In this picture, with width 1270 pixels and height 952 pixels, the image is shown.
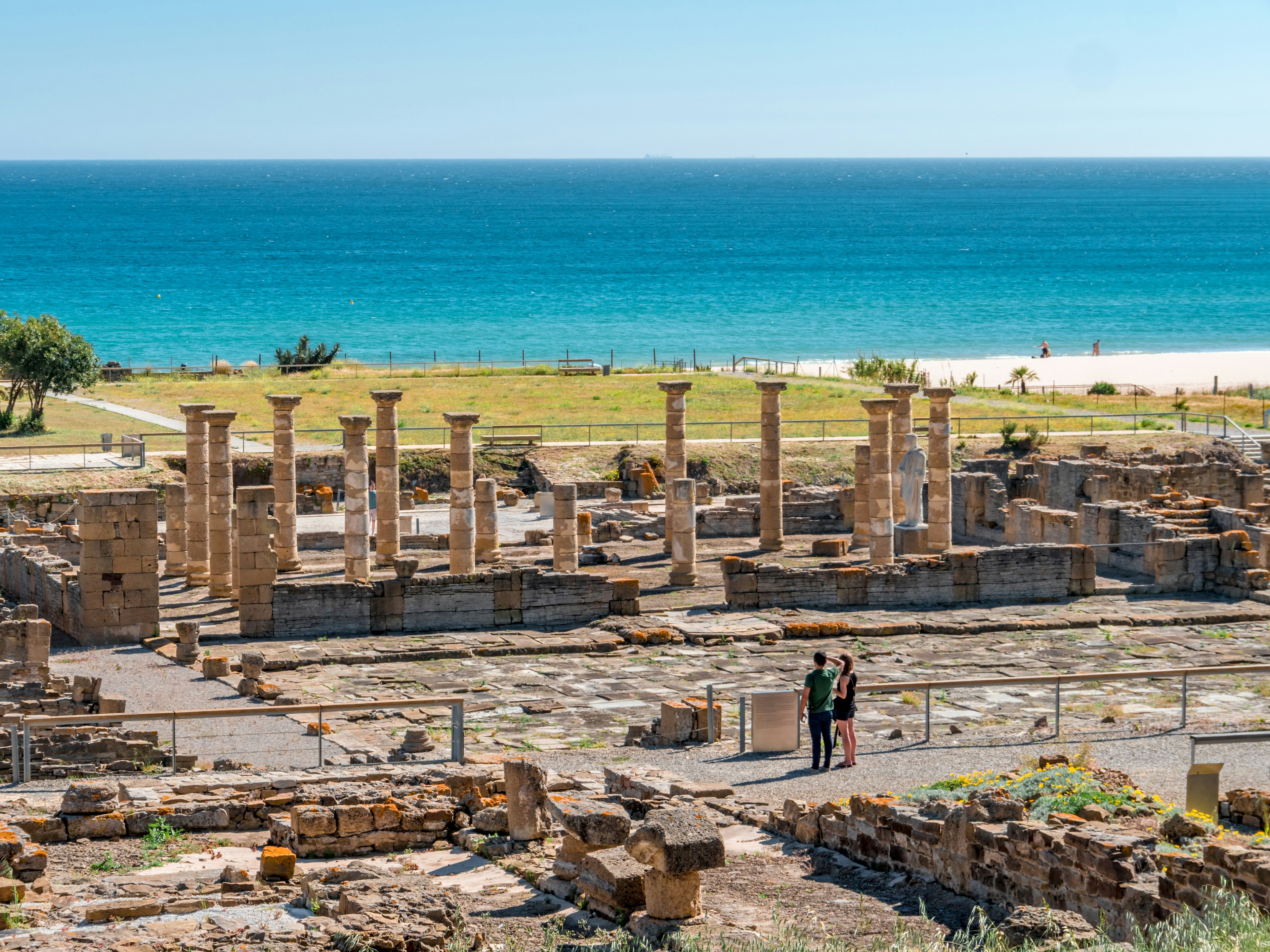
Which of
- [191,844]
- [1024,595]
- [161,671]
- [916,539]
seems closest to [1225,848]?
[191,844]

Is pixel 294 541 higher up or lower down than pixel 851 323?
lower down

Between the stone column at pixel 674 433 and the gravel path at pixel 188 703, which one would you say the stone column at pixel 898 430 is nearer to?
the stone column at pixel 674 433

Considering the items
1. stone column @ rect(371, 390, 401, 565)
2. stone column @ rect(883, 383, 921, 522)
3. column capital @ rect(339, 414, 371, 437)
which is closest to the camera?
column capital @ rect(339, 414, 371, 437)

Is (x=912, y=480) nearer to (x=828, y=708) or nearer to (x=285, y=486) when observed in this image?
(x=285, y=486)

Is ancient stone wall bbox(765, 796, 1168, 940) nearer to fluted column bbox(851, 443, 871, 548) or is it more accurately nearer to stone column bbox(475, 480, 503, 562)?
stone column bbox(475, 480, 503, 562)

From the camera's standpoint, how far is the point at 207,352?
346ft

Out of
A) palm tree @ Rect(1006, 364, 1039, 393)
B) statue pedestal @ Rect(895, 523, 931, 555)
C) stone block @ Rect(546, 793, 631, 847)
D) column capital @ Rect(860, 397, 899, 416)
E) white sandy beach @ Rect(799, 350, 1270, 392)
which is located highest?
white sandy beach @ Rect(799, 350, 1270, 392)

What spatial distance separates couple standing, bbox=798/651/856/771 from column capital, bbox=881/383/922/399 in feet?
57.6

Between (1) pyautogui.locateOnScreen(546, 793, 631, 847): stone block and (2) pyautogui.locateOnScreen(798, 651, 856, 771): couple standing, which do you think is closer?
(1) pyautogui.locateOnScreen(546, 793, 631, 847): stone block

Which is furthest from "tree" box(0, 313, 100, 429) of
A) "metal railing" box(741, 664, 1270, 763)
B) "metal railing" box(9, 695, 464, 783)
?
"metal railing" box(741, 664, 1270, 763)

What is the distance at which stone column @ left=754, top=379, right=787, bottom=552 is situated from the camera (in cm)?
4159

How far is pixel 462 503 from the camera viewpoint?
37.2 meters

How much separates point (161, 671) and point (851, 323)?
96.4m

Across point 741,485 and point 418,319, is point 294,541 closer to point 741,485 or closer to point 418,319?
point 741,485
